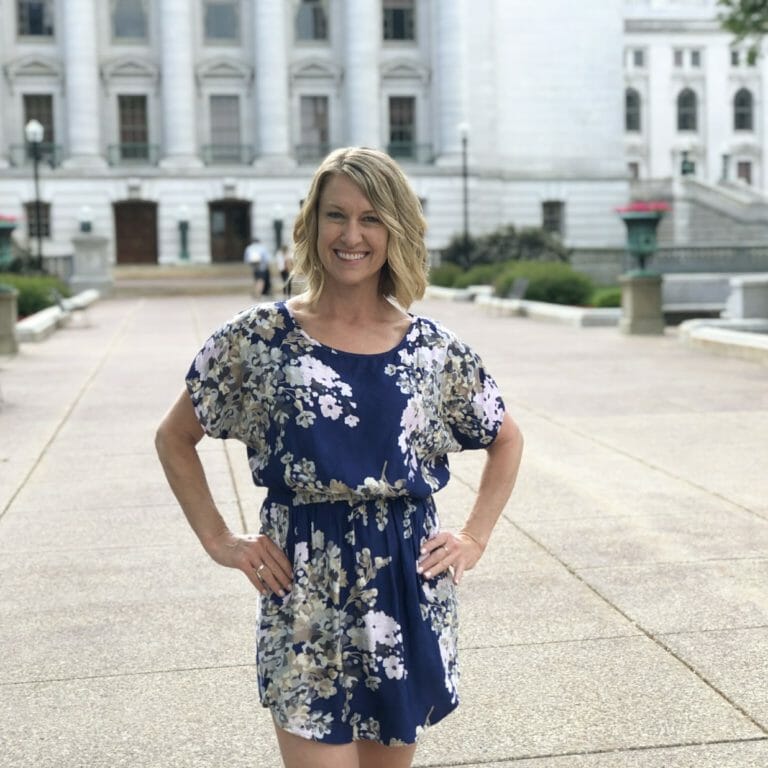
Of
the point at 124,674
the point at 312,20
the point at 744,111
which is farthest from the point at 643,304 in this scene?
the point at 744,111

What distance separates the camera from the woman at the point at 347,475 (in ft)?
10.7

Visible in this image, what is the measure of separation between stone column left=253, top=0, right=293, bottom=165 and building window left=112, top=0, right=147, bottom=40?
514cm

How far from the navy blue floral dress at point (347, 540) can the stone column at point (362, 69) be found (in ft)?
199

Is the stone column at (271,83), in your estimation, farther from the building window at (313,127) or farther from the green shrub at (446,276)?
the green shrub at (446,276)

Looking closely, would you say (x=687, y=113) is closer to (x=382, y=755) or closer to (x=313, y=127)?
(x=313, y=127)

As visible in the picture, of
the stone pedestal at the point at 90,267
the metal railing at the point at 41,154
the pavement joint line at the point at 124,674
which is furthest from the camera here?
the metal railing at the point at 41,154

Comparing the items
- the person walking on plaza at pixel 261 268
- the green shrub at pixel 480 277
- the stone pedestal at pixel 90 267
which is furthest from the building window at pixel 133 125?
the green shrub at pixel 480 277

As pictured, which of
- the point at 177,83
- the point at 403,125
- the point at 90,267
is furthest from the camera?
the point at 403,125

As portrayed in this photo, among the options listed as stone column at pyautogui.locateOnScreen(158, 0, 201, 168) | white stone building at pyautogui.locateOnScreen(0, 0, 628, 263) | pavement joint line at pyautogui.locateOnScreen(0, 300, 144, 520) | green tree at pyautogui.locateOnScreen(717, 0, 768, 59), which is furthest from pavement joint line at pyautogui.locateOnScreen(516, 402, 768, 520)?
stone column at pyautogui.locateOnScreen(158, 0, 201, 168)

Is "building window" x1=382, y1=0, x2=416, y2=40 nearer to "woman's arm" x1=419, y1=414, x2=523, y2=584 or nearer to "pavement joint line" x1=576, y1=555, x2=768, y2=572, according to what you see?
"pavement joint line" x1=576, y1=555, x2=768, y2=572

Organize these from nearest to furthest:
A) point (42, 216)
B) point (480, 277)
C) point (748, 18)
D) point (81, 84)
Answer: point (748, 18) → point (480, 277) → point (42, 216) → point (81, 84)

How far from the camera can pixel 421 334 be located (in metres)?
3.42

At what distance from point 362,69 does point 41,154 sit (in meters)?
14.9

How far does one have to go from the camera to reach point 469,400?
138 inches
